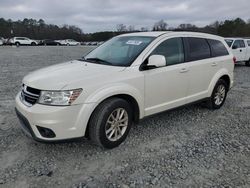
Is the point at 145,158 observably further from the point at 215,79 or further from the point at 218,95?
the point at 218,95

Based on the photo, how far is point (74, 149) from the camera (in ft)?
11.7

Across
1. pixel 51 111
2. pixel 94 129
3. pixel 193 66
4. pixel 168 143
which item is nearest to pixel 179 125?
pixel 168 143

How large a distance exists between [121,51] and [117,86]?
1032 millimetres

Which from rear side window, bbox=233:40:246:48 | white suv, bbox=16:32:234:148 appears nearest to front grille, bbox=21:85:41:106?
white suv, bbox=16:32:234:148

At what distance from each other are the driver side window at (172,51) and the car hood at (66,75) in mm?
870

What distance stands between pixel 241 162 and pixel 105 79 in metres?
2.16

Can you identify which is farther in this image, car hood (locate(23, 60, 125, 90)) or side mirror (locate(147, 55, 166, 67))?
side mirror (locate(147, 55, 166, 67))

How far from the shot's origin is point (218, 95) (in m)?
5.36

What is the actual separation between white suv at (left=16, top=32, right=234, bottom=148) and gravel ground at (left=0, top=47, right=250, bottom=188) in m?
0.34

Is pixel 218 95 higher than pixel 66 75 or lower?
lower

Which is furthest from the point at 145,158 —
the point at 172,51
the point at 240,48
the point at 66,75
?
the point at 240,48

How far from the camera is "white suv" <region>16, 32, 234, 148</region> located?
10.1ft

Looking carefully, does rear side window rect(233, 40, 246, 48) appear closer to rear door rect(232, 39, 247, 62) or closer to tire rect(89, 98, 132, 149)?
rear door rect(232, 39, 247, 62)

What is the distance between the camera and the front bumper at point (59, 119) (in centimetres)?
300
